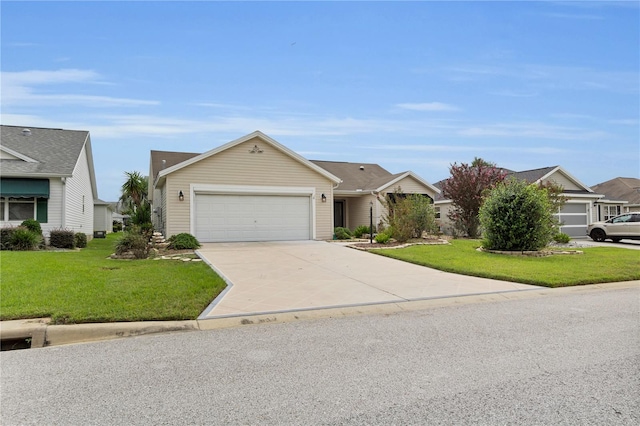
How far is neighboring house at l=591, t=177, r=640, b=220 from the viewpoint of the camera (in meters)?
30.8

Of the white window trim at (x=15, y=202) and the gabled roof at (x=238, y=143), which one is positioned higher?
the gabled roof at (x=238, y=143)

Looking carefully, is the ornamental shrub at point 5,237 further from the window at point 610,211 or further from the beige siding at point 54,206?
the window at point 610,211

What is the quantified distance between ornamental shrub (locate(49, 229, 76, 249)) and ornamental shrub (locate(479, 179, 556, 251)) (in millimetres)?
16895

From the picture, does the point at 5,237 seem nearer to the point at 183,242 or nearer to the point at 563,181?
the point at 183,242

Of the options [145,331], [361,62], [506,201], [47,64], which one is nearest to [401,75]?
[361,62]

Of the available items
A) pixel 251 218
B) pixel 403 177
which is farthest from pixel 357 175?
pixel 251 218

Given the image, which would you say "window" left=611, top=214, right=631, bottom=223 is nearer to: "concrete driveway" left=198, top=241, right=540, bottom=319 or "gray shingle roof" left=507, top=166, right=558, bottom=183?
"gray shingle roof" left=507, top=166, right=558, bottom=183

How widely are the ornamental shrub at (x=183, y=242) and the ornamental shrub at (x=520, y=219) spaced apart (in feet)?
36.8

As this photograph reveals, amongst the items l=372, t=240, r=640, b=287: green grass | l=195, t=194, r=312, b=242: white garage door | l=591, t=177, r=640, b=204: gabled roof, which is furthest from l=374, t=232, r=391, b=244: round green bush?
l=591, t=177, r=640, b=204: gabled roof

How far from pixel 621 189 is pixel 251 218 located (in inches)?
1435

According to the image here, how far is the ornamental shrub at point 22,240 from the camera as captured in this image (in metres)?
15.0

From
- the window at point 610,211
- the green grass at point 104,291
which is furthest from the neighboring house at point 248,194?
the window at point 610,211

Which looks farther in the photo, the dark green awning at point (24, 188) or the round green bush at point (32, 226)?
the dark green awning at point (24, 188)

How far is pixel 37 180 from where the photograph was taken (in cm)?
1700
